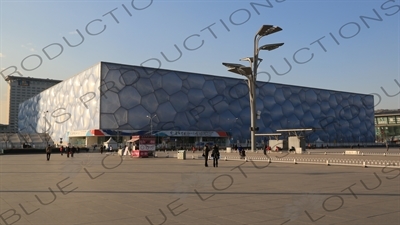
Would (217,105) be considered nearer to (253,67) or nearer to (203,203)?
(253,67)

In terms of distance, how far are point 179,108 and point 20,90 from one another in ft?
383

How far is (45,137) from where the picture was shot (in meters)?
74.4

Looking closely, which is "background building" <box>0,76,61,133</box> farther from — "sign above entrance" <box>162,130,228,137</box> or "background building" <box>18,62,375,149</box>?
"sign above entrance" <box>162,130,228,137</box>

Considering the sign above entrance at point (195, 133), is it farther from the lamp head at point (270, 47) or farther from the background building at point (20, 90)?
the background building at point (20, 90)

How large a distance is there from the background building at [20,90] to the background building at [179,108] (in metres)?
62.0

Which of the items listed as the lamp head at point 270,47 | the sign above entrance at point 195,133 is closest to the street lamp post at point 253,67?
the lamp head at point 270,47

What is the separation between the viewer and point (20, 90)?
156 m

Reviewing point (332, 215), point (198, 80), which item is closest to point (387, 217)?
point (332, 215)

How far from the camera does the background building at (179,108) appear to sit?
6012 centimetres

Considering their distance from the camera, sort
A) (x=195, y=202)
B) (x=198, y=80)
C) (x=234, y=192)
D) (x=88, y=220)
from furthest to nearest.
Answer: (x=198, y=80)
(x=234, y=192)
(x=195, y=202)
(x=88, y=220)

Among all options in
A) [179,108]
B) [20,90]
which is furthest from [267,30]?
[20,90]

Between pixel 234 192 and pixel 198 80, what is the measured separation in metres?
60.8

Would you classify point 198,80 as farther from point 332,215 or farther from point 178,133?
point 332,215

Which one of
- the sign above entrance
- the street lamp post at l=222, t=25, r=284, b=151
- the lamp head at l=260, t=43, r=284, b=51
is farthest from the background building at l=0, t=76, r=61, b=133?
the lamp head at l=260, t=43, r=284, b=51
